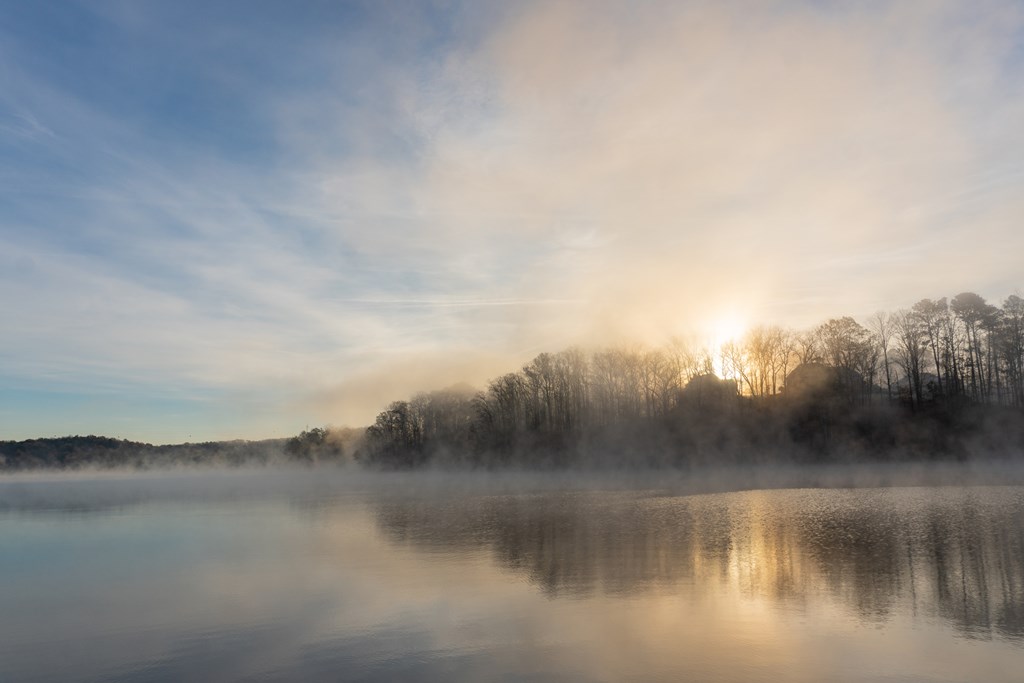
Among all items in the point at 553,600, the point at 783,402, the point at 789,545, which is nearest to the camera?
the point at 553,600

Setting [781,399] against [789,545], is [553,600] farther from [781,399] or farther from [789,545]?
[781,399]

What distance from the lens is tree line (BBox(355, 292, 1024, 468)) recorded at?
250 ft

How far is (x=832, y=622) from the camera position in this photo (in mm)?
16453

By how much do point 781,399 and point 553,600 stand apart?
78352mm

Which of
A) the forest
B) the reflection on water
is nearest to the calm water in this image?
the reflection on water

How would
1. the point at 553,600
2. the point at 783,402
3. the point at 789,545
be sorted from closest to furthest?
the point at 553,600
the point at 789,545
the point at 783,402

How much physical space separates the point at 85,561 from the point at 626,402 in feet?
281

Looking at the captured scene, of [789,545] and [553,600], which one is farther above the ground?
[789,545]

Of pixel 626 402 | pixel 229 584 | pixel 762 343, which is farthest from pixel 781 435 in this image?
pixel 229 584

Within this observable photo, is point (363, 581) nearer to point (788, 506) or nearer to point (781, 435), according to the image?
point (788, 506)

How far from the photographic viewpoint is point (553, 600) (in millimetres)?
19672

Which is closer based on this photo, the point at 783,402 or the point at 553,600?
the point at 553,600

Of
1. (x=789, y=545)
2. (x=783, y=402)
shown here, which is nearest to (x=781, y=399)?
(x=783, y=402)

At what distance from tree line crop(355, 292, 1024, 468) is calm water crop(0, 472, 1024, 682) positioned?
4129cm
